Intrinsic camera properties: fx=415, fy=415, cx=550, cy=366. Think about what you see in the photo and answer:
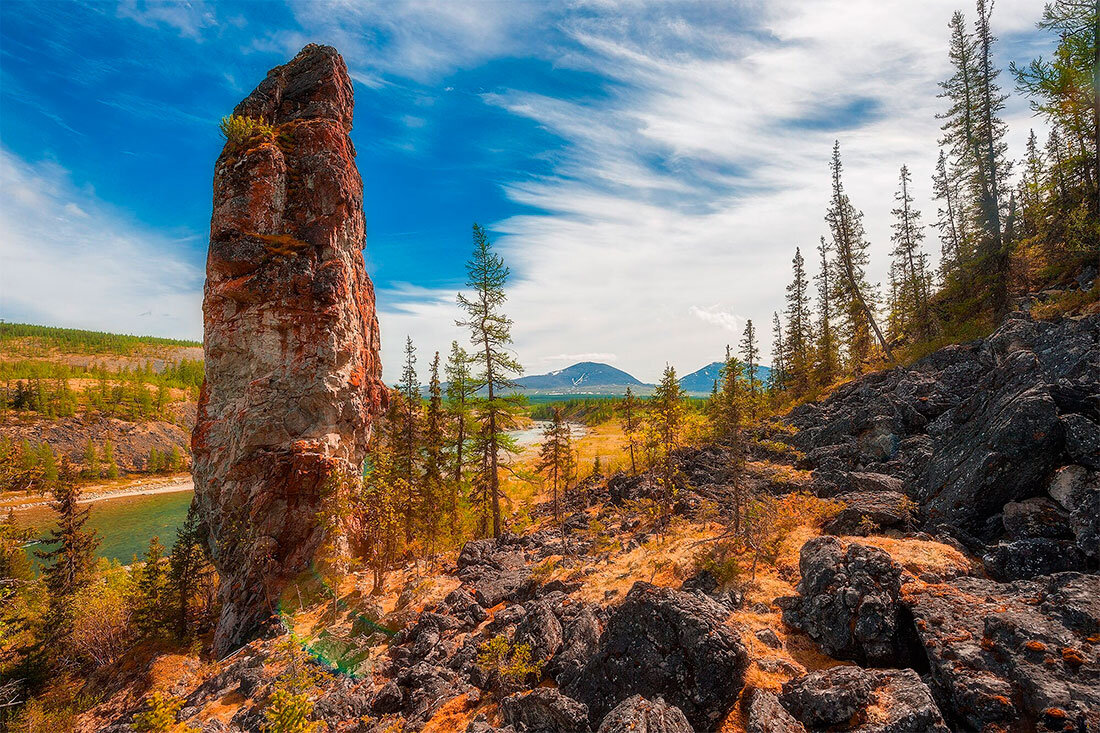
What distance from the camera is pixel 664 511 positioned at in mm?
24125

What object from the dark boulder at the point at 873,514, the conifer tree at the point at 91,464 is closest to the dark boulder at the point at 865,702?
the dark boulder at the point at 873,514

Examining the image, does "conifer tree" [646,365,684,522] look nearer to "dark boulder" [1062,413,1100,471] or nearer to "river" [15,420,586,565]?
"dark boulder" [1062,413,1100,471]

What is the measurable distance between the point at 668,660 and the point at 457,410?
19.2 m

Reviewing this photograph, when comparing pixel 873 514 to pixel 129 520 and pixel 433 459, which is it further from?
pixel 129 520

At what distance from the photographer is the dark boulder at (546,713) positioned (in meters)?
7.75

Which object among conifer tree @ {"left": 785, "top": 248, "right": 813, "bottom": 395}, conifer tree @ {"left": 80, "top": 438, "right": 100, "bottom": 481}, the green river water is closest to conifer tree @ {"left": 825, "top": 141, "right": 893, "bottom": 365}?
conifer tree @ {"left": 785, "top": 248, "right": 813, "bottom": 395}

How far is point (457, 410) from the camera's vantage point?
2528cm

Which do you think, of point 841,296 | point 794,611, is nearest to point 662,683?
point 794,611

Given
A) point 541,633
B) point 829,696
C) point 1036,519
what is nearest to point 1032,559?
point 1036,519

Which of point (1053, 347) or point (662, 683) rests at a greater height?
point (1053, 347)

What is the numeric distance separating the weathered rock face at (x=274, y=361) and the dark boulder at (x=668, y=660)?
1946 cm

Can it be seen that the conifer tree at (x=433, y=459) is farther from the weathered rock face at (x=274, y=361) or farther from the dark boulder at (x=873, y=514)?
the dark boulder at (x=873, y=514)

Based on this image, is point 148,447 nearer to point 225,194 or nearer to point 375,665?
point 225,194

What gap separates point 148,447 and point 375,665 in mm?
154751
